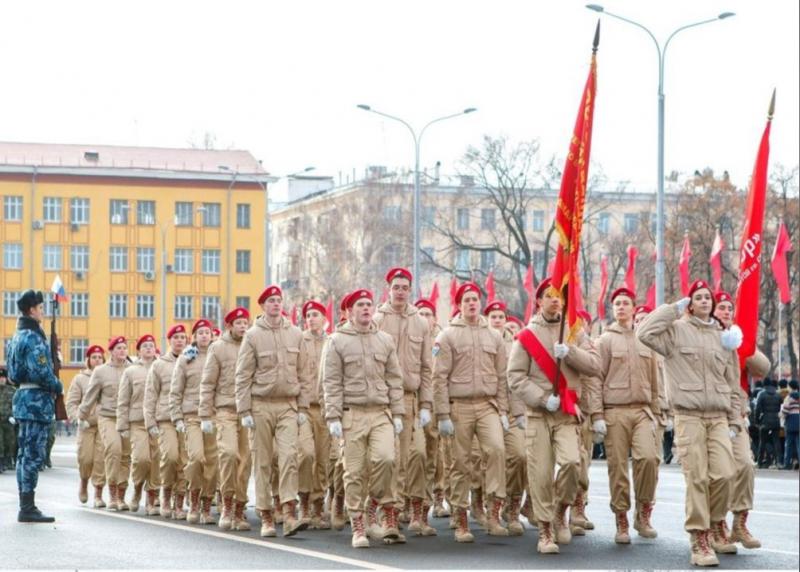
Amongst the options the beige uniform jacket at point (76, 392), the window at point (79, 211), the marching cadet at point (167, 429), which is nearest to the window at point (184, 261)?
the window at point (79, 211)

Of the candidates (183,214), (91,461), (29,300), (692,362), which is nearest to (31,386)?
(29,300)

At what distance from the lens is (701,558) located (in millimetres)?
13734

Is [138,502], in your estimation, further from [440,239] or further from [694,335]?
[440,239]

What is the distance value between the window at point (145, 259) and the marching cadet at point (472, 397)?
67.1 metres

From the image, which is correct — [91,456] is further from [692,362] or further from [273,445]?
[692,362]

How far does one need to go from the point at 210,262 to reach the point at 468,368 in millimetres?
69481

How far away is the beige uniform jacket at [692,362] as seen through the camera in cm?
1441

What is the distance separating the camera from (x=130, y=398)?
822 inches

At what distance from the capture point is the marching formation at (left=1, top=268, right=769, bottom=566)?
47.9 feet

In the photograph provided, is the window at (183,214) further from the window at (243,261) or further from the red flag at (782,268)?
the red flag at (782,268)

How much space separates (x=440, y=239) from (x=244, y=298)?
10.9 metres

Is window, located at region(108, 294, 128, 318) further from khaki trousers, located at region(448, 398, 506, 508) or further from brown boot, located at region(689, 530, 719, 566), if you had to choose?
brown boot, located at region(689, 530, 719, 566)

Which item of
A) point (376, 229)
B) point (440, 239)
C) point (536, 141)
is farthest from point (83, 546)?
point (440, 239)

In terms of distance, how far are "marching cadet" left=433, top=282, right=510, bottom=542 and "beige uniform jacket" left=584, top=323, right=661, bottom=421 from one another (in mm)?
912
